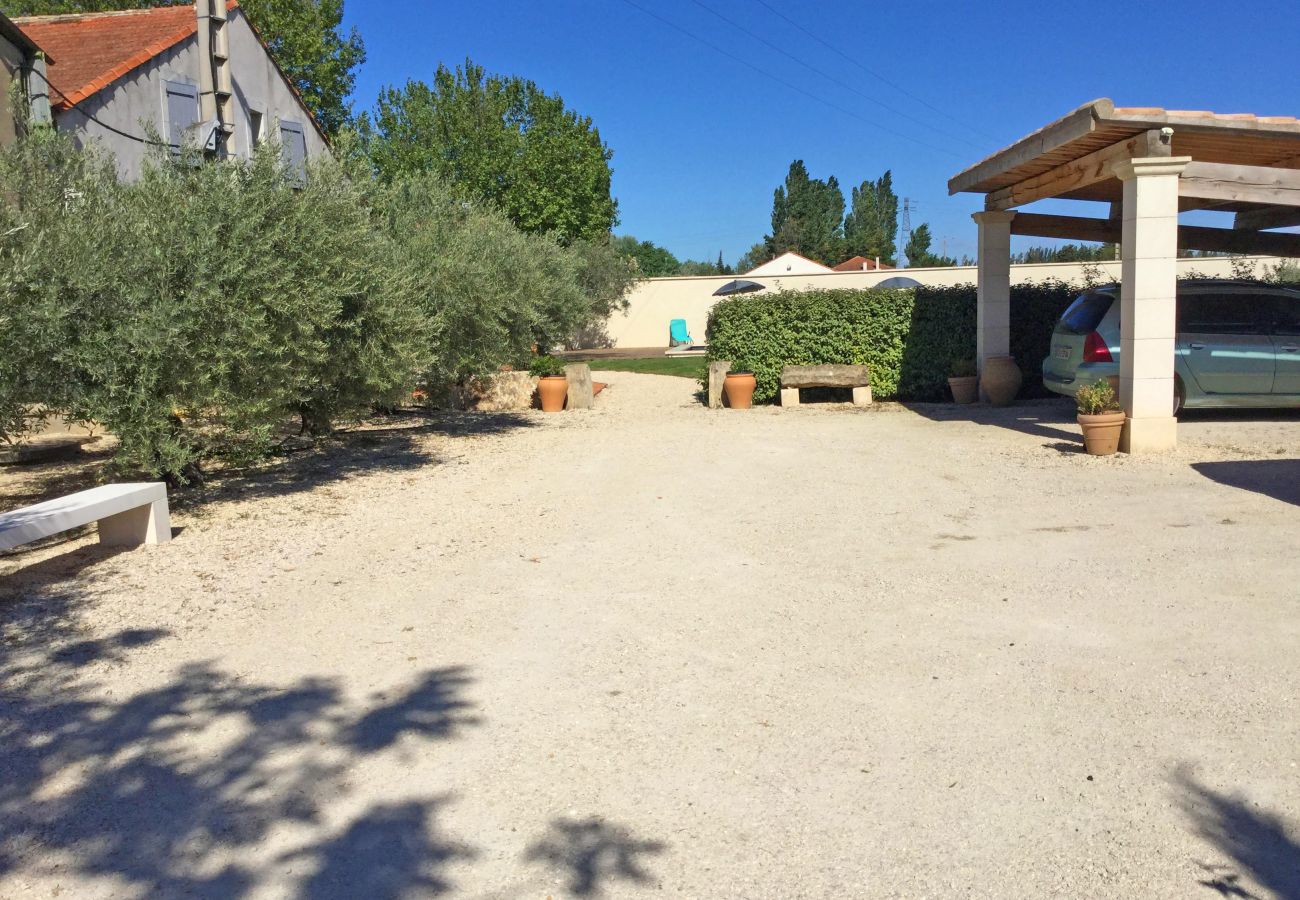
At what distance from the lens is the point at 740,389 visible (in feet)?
52.5

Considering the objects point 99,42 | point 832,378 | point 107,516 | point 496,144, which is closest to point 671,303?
point 496,144

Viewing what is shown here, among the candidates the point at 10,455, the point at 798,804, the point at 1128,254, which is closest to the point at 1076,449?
the point at 1128,254

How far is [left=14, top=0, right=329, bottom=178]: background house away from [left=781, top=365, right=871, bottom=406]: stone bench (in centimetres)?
876

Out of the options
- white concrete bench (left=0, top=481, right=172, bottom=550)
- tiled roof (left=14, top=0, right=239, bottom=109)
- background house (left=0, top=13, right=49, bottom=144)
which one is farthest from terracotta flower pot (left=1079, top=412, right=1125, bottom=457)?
tiled roof (left=14, top=0, right=239, bottom=109)

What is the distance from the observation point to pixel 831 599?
5.99m

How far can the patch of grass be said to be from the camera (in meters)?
25.2

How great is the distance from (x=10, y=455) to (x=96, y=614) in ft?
22.5

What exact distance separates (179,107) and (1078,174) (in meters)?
16.7

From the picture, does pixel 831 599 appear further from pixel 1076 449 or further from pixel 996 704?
pixel 1076 449

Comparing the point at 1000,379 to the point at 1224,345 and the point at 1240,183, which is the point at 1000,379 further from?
the point at 1240,183

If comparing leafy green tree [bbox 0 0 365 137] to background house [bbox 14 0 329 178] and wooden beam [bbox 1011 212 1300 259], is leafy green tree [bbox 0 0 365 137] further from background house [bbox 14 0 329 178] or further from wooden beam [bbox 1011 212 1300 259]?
wooden beam [bbox 1011 212 1300 259]

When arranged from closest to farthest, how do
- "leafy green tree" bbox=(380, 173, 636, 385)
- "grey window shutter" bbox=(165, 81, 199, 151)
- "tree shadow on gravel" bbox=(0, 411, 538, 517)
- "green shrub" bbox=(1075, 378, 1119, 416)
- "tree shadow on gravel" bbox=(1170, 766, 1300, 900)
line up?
1. "tree shadow on gravel" bbox=(1170, 766, 1300, 900)
2. "tree shadow on gravel" bbox=(0, 411, 538, 517)
3. "green shrub" bbox=(1075, 378, 1119, 416)
4. "leafy green tree" bbox=(380, 173, 636, 385)
5. "grey window shutter" bbox=(165, 81, 199, 151)

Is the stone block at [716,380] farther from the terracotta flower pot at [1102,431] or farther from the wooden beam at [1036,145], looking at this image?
the terracotta flower pot at [1102,431]

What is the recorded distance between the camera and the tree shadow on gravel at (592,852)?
10.3 ft
